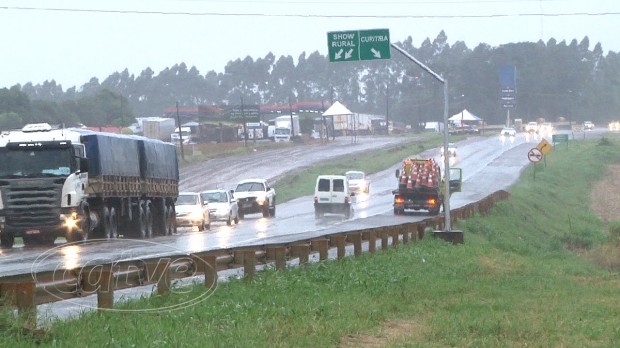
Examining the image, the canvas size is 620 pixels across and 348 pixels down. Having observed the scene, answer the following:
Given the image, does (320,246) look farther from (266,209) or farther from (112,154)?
(266,209)

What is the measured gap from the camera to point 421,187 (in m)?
57.1

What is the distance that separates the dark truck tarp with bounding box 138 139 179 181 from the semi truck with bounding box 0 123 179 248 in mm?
2227

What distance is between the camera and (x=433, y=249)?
1190 inches

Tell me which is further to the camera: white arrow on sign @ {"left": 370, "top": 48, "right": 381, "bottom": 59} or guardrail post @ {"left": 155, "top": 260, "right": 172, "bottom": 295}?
white arrow on sign @ {"left": 370, "top": 48, "right": 381, "bottom": 59}

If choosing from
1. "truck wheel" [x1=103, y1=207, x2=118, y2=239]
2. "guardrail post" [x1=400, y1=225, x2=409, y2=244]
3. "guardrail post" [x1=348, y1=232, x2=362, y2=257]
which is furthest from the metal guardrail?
"truck wheel" [x1=103, y1=207, x2=118, y2=239]

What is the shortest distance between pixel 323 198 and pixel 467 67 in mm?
129942

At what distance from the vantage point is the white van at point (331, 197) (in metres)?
60.5

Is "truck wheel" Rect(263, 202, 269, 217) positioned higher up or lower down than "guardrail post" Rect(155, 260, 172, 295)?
lower down

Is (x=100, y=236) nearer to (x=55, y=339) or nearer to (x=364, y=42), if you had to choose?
(x=364, y=42)

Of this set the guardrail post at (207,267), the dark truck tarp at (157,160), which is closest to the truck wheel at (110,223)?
the dark truck tarp at (157,160)

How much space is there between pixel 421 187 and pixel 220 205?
10640mm

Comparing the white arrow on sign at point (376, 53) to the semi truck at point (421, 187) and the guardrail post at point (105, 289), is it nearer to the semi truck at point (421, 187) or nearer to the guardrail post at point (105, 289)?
the semi truck at point (421, 187)

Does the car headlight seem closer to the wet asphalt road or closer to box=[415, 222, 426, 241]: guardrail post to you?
the wet asphalt road

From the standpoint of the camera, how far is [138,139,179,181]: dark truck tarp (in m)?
42.0
